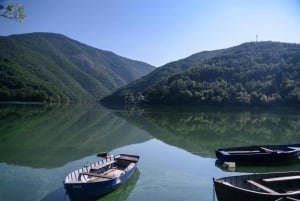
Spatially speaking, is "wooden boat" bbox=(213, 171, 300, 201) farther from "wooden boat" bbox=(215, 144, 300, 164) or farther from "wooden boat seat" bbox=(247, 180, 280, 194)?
"wooden boat" bbox=(215, 144, 300, 164)

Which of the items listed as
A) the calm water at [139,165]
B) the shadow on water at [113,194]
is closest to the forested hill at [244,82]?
the calm water at [139,165]

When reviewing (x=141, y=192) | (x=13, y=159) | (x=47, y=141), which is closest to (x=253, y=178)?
(x=141, y=192)

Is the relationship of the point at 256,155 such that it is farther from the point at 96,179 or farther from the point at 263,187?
the point at 96,179

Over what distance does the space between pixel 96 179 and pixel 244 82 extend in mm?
112360

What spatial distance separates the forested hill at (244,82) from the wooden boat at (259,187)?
86832 millimetres

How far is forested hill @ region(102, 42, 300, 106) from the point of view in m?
103

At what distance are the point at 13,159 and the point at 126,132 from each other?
1949cm

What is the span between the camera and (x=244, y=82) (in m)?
121

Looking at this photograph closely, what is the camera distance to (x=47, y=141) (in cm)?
3216

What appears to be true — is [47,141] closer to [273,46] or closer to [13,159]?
[13,159]

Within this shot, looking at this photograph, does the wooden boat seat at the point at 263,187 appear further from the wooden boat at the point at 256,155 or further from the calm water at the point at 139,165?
the wooden boat at the point at 256,155

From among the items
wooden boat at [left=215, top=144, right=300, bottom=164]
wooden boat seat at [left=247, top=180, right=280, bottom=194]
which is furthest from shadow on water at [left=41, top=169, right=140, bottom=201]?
wooden boat at [left=215, top=144, right=300, bottom=164]

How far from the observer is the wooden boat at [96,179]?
13438 mm

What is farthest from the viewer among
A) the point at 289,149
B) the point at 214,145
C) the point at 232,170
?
the point at 214,145
